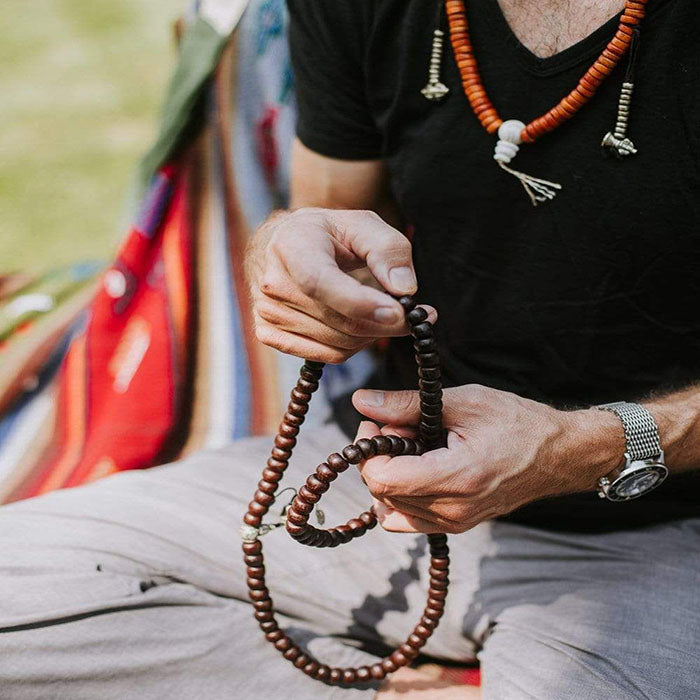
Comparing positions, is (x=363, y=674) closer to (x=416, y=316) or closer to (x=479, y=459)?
(x=479, y=459)

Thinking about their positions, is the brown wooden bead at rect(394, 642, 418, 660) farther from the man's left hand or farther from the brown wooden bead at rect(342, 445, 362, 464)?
the brown wooden bead at rect(342, 445, 362, 464)

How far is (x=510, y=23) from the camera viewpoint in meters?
1.28

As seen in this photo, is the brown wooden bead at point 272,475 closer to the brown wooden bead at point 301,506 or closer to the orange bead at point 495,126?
the brown wooden bead at point 301,506

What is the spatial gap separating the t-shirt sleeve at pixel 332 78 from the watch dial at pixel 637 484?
0.76 metres

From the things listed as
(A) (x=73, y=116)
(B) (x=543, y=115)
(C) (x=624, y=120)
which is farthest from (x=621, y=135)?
(A) (x=73, y=116)

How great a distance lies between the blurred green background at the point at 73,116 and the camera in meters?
3.28

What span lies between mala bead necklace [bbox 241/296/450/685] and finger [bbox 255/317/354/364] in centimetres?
5

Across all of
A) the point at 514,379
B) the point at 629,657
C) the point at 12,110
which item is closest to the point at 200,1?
the point at 514,379

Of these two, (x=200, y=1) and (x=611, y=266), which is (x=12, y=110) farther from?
(x=611, y=266)

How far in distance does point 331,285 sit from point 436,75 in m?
0.62

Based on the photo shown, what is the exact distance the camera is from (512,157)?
1302mm

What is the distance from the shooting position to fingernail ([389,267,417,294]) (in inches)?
36.7

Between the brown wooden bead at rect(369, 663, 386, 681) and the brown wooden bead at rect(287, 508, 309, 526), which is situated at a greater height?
the brown wooden bead at rect(287, 508, 309, 526)

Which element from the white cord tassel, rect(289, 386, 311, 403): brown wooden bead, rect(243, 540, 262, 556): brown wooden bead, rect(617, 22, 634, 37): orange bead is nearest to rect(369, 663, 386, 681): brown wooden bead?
rect(243, 540, 262, 556): brown wooden bead
